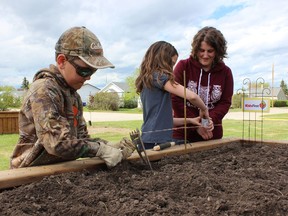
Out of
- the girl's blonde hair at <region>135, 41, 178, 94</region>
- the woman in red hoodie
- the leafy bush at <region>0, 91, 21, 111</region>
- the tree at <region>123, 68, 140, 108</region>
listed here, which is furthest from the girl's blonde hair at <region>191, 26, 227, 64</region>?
the tree at <region>123, 68, 140, 108</region>

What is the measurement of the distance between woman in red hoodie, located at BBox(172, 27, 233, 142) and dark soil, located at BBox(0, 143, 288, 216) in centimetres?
86

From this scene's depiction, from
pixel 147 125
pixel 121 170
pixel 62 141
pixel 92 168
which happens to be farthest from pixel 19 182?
pixel 147 125

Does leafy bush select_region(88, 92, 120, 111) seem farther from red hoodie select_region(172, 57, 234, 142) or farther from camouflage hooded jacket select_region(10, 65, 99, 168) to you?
camouflage hooded jacket select_region(10, 65, 99, 168)

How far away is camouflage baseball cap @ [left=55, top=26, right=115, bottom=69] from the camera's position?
1762 millimetres

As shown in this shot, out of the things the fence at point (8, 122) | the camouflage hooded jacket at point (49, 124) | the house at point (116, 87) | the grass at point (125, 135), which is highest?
the house at point (116, 87)

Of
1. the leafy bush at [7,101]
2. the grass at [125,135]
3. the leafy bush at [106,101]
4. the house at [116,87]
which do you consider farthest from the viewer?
the house at [116,87]

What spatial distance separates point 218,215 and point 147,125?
4.60 ft

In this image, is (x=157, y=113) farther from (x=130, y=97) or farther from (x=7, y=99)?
(x=130, y=97)

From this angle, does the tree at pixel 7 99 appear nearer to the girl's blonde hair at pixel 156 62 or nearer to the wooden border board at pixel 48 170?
the girl's blonde hair at pixel 156 62

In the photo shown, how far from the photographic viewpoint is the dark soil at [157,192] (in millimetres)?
1387

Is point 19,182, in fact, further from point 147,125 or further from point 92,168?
point 147,125

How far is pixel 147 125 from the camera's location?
269 cm

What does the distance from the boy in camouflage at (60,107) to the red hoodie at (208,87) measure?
1.17m

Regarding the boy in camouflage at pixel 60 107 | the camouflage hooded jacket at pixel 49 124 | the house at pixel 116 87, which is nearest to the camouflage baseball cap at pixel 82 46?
the boy in camouflage at pixel 60 107
